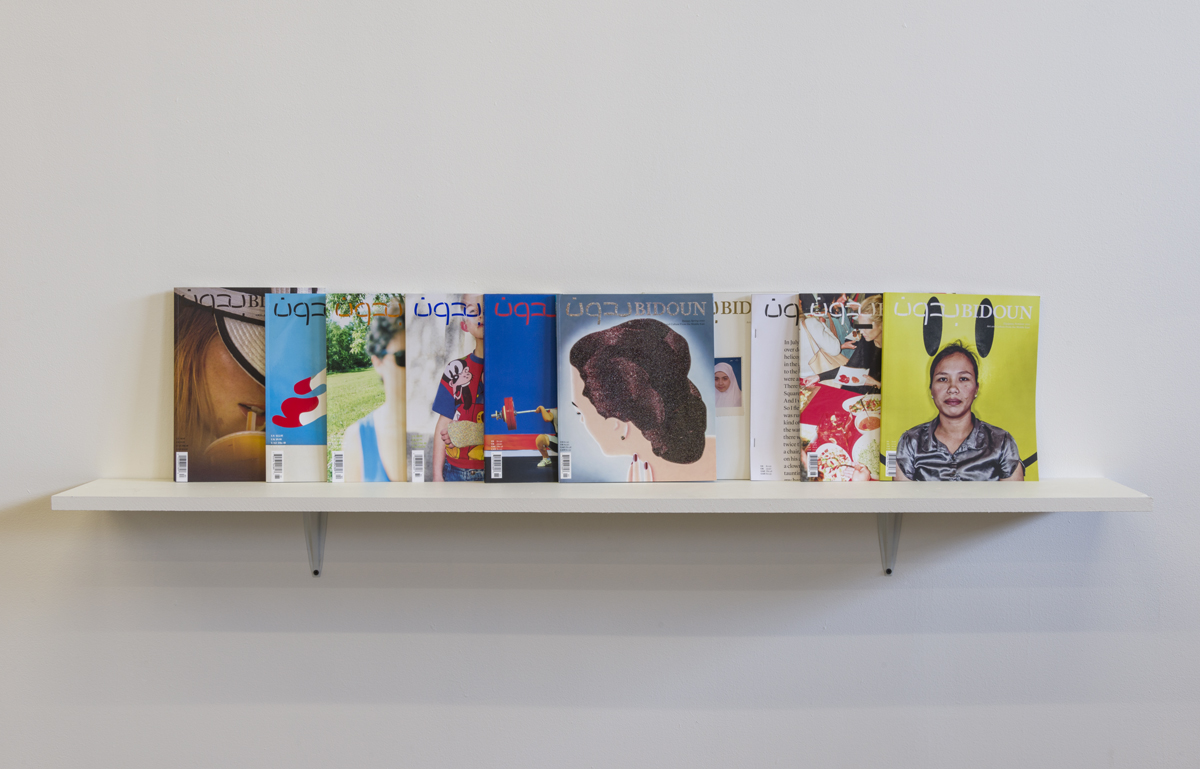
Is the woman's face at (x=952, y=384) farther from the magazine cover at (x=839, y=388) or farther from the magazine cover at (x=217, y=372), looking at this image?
the magazine cover at (x=217, y=372)

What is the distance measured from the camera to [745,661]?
4.19 ft

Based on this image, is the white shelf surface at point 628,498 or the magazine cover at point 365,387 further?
the magazine cover at point 365,387

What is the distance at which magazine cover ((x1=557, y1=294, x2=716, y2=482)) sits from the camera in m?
1.18

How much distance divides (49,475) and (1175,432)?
2247mm

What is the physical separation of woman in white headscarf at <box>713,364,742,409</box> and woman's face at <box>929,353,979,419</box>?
36 cm

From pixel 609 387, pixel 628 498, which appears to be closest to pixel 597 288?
pixel 609 387

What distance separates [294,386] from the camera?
1204mm

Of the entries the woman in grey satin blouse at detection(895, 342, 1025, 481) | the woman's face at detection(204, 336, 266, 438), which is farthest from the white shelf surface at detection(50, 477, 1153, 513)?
the woman's face at detection(204, 336, 266, 438)

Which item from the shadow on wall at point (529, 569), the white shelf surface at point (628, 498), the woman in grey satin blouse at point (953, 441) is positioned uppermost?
the woman in grey satin blouse at point (953, 441)

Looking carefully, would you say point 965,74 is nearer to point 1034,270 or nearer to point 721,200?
point 1034,270

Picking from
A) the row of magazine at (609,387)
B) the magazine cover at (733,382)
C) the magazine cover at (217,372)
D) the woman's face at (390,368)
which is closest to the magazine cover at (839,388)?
the row of magazine at (609,387)

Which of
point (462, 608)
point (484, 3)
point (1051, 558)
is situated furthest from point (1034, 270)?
point (462, 608)

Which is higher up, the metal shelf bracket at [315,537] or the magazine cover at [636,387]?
the magazine cover at [636,387]

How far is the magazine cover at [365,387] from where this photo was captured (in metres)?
1.19
